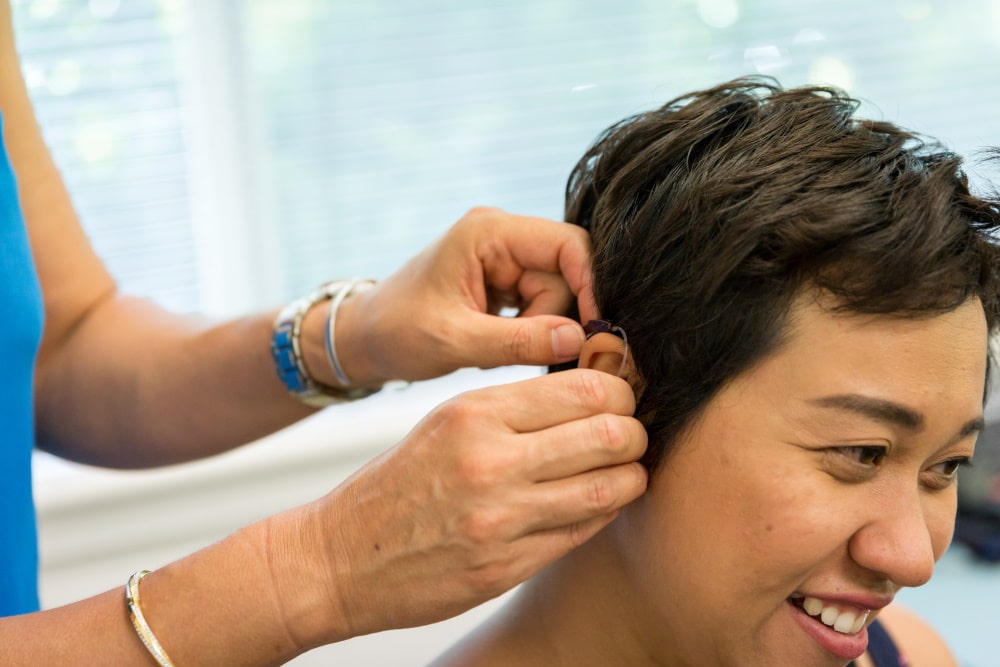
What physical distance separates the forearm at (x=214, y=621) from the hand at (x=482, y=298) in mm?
299

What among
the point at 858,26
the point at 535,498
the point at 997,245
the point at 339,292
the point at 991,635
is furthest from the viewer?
the point at 858,26

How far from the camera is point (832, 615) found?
100 centimetres

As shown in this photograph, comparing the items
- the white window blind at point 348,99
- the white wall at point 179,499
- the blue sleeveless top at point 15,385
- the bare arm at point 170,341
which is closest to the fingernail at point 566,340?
the bare arm at point 170,341

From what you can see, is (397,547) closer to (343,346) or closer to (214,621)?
(214,621)

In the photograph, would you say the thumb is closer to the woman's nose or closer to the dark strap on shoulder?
the woman's nose

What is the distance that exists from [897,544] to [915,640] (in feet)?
1.70

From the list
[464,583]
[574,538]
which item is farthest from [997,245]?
[464,583]

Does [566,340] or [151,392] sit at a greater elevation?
[566,340]

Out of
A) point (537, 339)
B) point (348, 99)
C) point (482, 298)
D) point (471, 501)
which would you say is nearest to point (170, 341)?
point (482, 298)

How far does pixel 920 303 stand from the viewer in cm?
96

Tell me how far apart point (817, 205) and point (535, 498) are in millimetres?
375

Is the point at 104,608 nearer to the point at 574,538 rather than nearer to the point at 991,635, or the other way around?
the point at 574,538

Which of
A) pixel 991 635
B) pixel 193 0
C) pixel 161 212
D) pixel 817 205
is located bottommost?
pixel 991 635

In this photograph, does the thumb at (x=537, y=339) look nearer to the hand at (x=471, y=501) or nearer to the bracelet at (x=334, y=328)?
the hand at (x=471, y=501)
